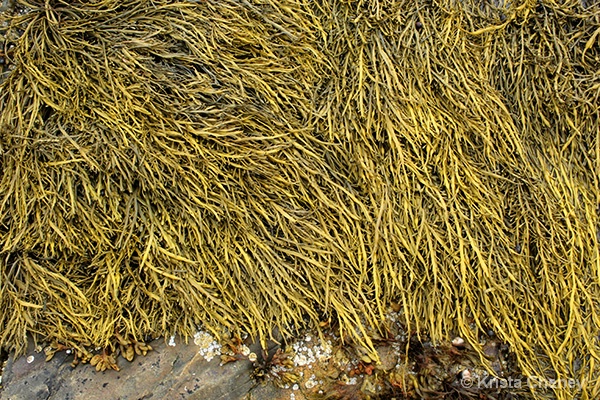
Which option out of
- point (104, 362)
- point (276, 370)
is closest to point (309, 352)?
point (276, 370)

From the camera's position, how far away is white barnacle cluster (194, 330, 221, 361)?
1.83 meters

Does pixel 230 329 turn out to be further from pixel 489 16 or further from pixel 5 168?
pixel 489 16

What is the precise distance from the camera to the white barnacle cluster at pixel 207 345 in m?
1.83

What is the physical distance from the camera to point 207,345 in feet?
6.04

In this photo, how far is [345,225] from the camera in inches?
74.4

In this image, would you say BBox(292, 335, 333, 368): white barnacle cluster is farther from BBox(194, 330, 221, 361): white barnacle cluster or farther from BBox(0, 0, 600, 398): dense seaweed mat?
BBox(194, 330, 221, 361): white barnacle cluster

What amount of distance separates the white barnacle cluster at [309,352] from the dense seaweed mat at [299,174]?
86 mm

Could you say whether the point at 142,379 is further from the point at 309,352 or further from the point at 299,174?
the point at 299,174

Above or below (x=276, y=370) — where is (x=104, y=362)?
above

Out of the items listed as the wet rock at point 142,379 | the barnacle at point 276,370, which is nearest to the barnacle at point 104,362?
the wet rock at point 142,379

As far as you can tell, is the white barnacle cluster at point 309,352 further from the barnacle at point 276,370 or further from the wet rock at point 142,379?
the wet rock at point 142,379

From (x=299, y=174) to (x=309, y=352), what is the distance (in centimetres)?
71

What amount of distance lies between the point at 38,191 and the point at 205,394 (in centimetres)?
100

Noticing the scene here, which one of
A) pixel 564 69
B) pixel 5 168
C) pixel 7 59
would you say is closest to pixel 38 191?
pixel 5 168
